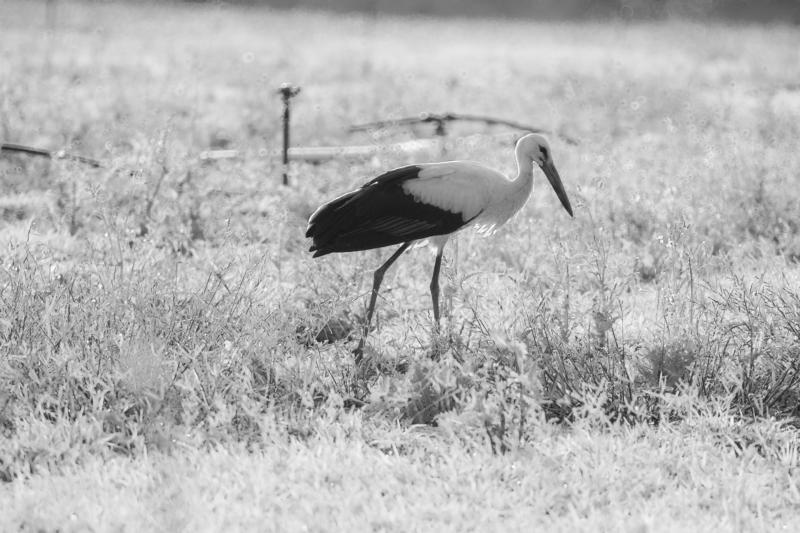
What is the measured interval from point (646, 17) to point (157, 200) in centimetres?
2375

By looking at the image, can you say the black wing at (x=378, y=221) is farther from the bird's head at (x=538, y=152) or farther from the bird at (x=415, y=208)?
the bird's head at (x=538, y=152)

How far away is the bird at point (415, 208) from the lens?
466 cm

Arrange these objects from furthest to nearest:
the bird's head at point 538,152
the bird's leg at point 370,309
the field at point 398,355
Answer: the bird's head at point 538,152 → the bird's leg at point 370,309 → the field at point 398,355

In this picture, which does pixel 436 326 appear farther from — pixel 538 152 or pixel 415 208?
pixel 538 152

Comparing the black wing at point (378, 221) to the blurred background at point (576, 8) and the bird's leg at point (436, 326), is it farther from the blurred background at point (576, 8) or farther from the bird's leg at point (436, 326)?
the blurred background at point (576, 8)

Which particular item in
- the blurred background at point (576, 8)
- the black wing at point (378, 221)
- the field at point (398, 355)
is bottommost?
the field at point (398, 355)

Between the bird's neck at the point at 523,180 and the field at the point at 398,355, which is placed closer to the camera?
the field at the point at 398,355

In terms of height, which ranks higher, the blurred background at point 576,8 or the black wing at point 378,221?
the blurred background at point 576,8

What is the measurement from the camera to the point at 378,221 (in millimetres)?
4684

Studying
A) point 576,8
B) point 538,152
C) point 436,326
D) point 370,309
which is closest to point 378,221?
point 370,309

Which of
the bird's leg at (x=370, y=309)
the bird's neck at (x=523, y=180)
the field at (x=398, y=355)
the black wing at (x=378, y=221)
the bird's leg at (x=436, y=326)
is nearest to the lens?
the field at (x=398, y=355)

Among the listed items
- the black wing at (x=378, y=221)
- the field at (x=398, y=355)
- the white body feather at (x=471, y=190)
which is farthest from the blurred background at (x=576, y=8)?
the black wing at (x=378, y=221)

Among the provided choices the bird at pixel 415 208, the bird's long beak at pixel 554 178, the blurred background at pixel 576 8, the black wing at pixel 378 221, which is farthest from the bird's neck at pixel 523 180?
the blurred background at pixel 576 8

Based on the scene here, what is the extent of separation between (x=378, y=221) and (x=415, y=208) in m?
0.17
